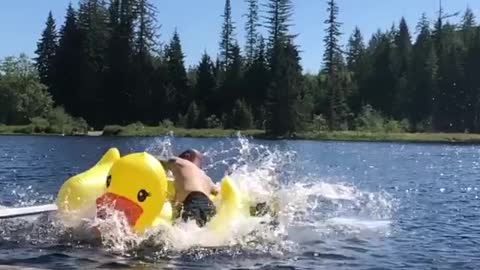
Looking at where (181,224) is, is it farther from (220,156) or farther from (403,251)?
(220,156)

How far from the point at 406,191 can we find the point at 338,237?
1381cm

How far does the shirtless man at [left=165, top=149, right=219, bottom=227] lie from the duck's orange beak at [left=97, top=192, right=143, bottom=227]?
1.28 meters

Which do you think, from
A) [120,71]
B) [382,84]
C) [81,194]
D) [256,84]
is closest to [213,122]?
[256,84]

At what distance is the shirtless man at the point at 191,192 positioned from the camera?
14.5m

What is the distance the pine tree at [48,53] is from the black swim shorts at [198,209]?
305 ft

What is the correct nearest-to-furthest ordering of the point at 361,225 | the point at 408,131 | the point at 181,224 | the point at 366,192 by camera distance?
the point at 181,224 → the point at 361,225 → the point at 366,192 → the point at 408,131

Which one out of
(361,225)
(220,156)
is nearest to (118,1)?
(220,156)

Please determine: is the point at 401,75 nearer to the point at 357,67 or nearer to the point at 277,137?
the point at 357,67

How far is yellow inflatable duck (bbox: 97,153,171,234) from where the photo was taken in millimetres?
13102

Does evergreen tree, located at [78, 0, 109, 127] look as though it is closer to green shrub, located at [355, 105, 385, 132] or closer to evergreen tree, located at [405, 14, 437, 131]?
green shrub, located at [355, 105, 385, 132]

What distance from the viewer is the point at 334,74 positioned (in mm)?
105062

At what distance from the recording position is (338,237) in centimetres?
1639

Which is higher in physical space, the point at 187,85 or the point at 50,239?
the point at 187,85

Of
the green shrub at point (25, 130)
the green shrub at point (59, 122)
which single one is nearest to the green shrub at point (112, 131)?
the green shrub at point (59, 122)
